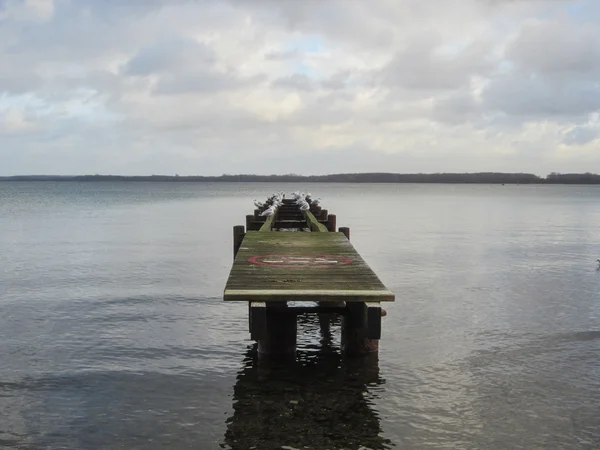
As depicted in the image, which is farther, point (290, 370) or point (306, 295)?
point (290, 370)

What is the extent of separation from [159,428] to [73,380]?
105 inches

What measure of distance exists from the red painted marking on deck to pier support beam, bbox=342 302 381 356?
138 cm

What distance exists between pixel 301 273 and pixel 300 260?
4.59 ft

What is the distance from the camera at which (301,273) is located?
11.4 m

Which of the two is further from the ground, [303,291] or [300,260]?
[300,260]

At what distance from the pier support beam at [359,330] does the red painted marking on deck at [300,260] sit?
138 cm

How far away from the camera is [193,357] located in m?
11.9

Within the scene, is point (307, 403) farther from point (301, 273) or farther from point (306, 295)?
point (301, 273)

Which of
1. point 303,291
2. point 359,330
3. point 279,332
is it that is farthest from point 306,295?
point 359,330

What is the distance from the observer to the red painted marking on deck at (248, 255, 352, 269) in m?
12.3

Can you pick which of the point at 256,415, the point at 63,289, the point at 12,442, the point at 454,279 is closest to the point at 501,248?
the point at 454,279

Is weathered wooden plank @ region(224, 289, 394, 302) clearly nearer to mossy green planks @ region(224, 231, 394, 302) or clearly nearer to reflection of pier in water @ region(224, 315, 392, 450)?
mossy green planks @ region(224, 231, 394, 302)

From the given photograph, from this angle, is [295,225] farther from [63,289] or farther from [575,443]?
[575,443]

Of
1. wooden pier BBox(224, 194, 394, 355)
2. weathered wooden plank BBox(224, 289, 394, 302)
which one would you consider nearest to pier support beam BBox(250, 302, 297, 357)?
wooden pier BBox(224, 194, 394, 355)
